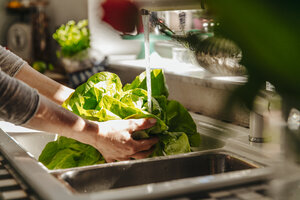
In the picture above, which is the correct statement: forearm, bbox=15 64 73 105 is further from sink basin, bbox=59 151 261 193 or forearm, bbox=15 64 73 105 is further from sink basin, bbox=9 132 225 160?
sink basin, bbox=59 151 261 193

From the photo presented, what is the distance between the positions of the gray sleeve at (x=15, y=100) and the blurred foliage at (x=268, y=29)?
1.88 feet

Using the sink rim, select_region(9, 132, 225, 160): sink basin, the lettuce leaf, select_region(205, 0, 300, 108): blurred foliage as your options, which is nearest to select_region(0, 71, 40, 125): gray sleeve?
the sink rim

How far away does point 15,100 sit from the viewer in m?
0.77

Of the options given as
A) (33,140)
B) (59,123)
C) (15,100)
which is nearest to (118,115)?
(59,123)

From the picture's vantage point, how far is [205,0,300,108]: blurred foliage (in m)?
0.25

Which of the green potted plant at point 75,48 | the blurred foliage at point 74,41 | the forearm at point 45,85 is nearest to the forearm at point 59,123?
the forearm at point 45,85

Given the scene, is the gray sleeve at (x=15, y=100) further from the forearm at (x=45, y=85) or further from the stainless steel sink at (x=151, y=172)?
the forearm at (x=45, y=85)

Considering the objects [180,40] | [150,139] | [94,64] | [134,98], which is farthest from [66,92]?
[94,64]

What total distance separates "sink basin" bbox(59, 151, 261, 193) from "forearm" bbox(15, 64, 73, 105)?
493 millimetres

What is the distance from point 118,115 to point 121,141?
0.43 feet

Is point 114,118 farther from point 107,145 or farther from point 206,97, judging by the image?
point 206,97

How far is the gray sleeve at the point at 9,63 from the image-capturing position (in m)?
1.36

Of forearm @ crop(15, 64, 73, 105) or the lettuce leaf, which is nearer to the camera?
the lettuce leaf

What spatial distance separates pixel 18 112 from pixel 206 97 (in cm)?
94
